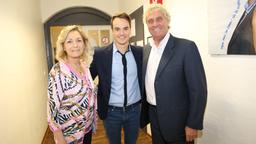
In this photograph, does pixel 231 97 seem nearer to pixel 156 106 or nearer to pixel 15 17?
pixel 156 106

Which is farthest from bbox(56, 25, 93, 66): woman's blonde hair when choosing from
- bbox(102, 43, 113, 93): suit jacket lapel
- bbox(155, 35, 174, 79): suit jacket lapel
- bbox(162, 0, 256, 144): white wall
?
bbox(162, 0, 256, 144): white wall

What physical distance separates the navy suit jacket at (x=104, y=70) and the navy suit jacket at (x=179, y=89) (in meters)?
0.36

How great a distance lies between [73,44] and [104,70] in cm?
33

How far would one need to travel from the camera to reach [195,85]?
1.55 meters

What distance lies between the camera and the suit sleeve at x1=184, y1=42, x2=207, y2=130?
1553 millimetres

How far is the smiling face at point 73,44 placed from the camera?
1.69 metres

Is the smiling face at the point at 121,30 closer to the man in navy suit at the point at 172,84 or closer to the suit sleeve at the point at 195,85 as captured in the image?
the man in navy suit at the point at 172,84

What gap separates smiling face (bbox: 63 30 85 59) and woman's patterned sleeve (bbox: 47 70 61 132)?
182mm

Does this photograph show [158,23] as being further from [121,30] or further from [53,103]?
[53,103]

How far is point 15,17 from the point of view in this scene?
2.59 meters

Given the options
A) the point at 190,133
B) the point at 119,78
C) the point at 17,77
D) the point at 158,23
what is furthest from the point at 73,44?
the point at 17,77

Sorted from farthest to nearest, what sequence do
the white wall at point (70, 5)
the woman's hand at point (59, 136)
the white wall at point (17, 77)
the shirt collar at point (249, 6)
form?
the white wall at point (70, 5)
the white wall at point (17, 77)
the woman's hand at point (59, 136)
the shirt collar at point (249, 6)

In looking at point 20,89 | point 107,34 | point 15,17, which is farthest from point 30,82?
point 107,34

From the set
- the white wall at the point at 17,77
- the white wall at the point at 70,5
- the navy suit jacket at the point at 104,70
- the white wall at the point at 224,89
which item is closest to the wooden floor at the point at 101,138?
the white wall at the point at 17,77
